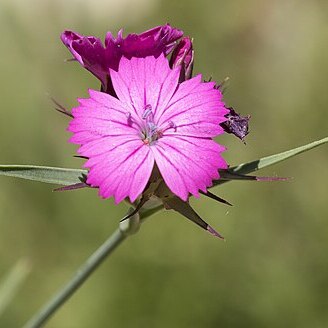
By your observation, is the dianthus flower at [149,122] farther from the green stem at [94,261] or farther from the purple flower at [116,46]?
the green stem at [94,261]

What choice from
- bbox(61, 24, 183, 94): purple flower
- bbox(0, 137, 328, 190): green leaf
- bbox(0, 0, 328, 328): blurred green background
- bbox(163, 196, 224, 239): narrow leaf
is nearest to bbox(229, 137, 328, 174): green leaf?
bbox(0, 137, 328, 190): green leaf

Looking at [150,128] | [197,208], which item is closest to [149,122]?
[150,128]

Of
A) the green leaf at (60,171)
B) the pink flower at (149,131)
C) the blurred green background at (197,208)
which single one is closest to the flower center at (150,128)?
Result: the pink flower at (149,131)

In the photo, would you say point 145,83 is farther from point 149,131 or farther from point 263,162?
point 263,162

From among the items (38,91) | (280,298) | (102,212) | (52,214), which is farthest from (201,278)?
(38,91)

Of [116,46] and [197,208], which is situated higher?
[116,46]

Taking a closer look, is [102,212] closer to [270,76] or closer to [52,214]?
[52,214]

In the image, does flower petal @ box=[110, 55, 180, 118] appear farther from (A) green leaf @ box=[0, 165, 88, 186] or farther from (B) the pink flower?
(A) green leaf @ box=[0, 165, 88, 186]
